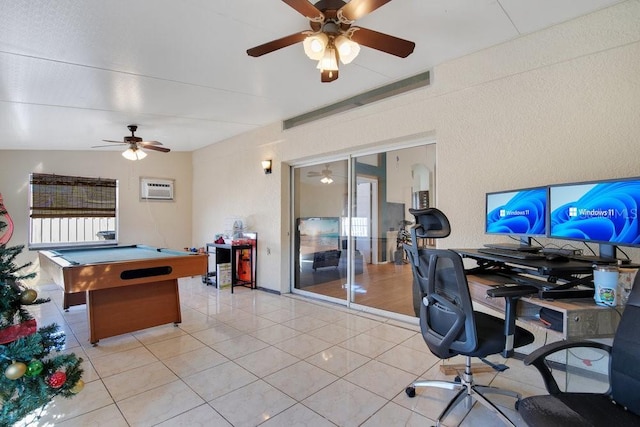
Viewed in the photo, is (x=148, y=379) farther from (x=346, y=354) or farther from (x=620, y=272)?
(x=620, y=272)

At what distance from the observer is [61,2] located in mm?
1992

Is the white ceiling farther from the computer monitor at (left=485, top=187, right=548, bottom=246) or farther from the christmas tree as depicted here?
the christmas tree

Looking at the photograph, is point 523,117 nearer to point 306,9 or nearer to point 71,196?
point 306,9

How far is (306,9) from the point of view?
179 centimetres

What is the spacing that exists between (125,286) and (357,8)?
323 centimetres

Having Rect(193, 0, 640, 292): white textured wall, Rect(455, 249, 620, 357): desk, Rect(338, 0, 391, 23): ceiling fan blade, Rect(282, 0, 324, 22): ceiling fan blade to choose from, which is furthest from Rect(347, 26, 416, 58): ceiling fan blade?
Rect(455, 249, 620, 357): desk

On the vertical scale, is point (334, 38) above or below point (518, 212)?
above

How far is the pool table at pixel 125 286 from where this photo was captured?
281cm

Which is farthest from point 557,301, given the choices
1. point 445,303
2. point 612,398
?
point 445,303

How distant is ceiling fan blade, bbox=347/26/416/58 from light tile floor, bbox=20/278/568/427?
2330mm

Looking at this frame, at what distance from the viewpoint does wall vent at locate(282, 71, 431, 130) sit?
3.38 meters

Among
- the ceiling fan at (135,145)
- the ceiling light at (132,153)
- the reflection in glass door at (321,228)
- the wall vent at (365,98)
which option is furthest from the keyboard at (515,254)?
the ceiling light at (132,153)

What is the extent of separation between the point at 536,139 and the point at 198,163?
20.6 ft

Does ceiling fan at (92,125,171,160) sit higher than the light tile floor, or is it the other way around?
ceiling fan at (92,125,171,160)
